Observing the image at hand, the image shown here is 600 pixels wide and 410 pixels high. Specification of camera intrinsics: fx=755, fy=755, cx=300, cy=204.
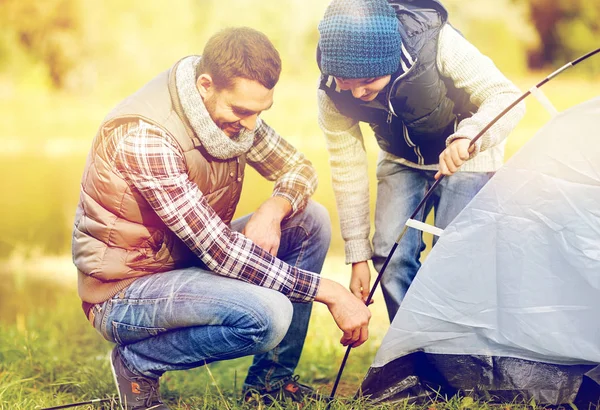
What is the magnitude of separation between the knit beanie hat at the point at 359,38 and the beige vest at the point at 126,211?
412 mm

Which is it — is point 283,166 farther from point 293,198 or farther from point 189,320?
point 189,320

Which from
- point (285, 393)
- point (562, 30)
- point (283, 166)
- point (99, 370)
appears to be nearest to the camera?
point (285, 393)

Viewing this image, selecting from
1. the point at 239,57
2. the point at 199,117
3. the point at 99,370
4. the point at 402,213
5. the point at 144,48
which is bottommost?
the point at 99,370

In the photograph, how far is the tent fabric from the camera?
177cm

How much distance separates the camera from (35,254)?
5.12 meters

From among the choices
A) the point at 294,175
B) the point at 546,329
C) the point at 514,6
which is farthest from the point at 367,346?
the point at 514,6

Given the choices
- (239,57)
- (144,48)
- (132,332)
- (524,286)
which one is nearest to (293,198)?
(239,57)

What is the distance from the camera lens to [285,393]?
7.13 feet

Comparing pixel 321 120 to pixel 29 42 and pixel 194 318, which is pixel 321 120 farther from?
pixel 29 42

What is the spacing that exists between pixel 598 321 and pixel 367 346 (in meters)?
1.13

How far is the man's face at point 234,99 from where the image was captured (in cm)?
190

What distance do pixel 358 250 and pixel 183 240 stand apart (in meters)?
0.57

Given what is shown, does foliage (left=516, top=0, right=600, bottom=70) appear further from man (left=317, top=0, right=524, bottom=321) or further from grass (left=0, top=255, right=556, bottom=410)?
man (left=317, top=0, right=524, bottom=321)

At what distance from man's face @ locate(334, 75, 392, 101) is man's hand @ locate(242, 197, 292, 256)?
0.39 meters
